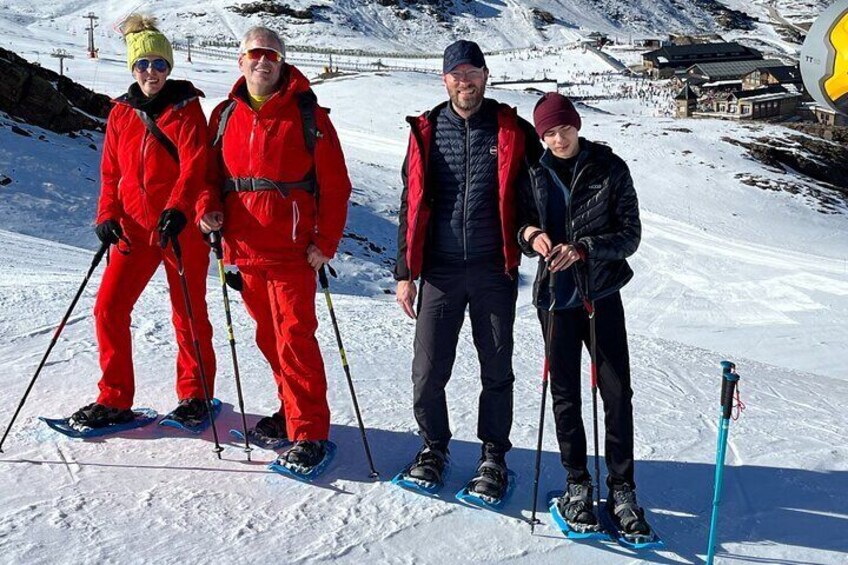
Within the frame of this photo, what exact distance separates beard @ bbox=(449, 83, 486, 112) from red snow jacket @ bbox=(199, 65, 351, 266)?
62 centimetres

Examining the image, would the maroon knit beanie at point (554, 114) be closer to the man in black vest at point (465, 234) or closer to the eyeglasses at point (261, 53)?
the man in black vest at point (465, 234)

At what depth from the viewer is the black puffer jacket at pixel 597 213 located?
348 cm

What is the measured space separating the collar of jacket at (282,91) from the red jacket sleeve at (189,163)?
310mm

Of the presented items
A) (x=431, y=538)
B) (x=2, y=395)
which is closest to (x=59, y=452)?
(x=2, y=395)

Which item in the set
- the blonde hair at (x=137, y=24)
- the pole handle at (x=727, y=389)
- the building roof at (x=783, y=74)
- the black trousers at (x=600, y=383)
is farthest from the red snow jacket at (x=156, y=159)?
the building roof at (x=783, y=74)

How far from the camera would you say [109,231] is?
162 inches

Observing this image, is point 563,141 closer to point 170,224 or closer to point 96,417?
point 170,224

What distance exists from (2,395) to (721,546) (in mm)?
4124

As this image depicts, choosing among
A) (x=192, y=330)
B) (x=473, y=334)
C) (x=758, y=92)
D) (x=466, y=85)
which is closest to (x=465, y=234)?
(x=473, y=334)

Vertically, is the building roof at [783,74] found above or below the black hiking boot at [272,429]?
above

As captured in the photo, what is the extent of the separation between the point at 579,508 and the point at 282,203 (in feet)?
6.38

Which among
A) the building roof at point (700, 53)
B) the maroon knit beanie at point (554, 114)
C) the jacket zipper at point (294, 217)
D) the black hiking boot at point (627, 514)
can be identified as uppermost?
the building roof at point (700, 53)

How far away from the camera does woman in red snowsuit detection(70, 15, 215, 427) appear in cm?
408

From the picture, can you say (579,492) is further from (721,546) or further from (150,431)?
(150,431)
